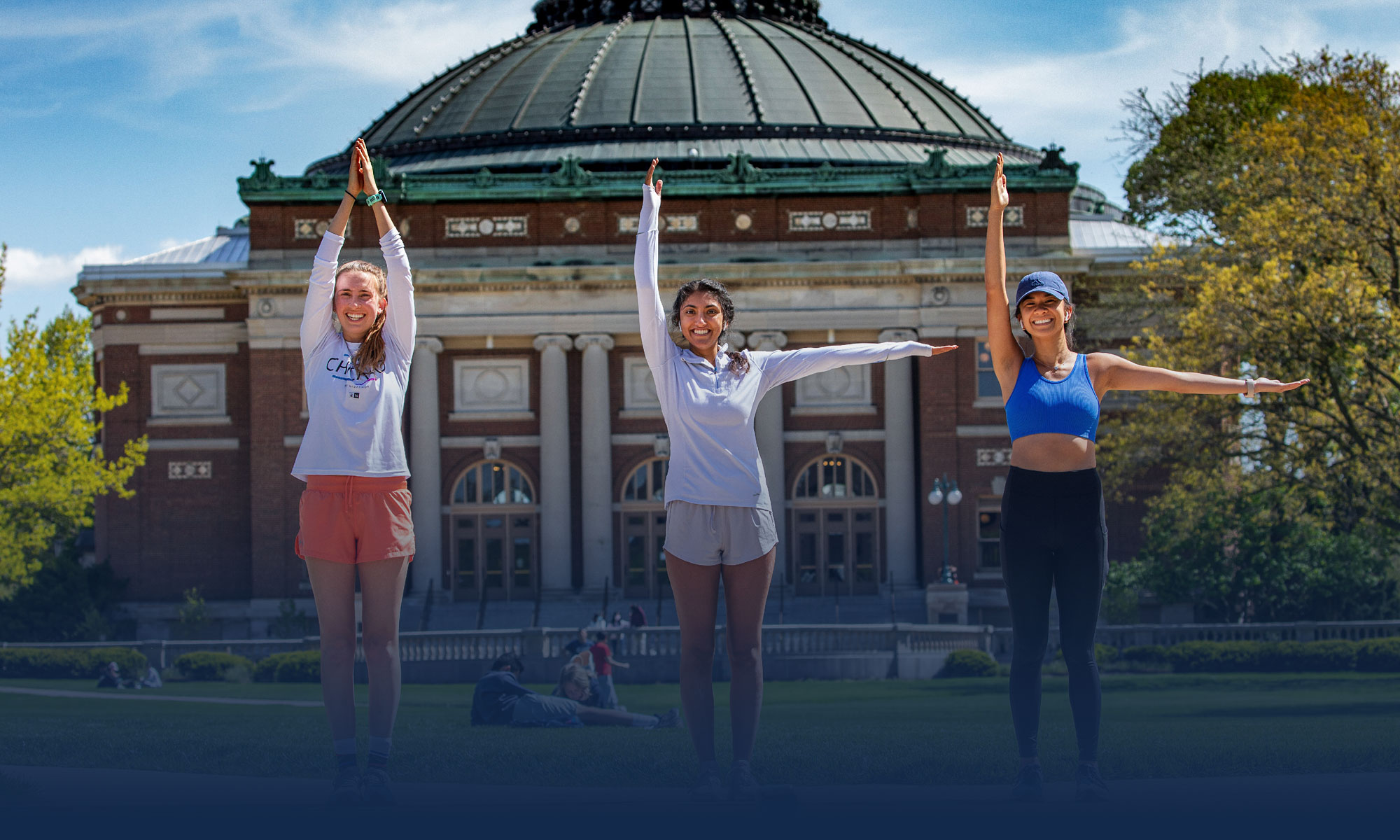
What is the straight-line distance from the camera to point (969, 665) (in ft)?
108

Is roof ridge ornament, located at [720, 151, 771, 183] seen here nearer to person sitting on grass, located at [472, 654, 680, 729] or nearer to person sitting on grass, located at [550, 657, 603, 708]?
person sitting on grass, located at [550, 657, 603, 708]

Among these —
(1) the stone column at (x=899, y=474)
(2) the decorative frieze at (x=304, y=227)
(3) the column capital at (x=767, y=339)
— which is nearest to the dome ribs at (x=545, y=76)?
(2) the decorative frieze at (x=304, y=227)

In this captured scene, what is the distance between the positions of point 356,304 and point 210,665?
87.1ft

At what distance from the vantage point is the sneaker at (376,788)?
8.15 m

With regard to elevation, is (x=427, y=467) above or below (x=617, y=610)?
above

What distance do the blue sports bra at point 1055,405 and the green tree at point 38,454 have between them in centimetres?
3530

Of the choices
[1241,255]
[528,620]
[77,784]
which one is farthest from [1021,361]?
[528,620]

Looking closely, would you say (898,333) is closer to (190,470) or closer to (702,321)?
(190,470)

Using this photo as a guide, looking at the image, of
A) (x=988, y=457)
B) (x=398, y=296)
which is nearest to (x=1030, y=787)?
(x=398, y=296)

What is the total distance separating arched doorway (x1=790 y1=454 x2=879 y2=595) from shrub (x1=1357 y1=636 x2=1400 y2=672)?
20.2 m

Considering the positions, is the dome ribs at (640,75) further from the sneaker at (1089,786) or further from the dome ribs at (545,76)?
the sneaker at (1089,786)

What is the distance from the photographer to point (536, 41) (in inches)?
2682

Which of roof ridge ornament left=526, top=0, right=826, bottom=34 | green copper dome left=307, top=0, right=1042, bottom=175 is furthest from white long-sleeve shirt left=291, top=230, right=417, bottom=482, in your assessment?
roof ridge ornament left=526, top=0, right=826, bottom=34

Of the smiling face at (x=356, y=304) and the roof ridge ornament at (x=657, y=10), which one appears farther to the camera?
the roof ridge ornament at (x=657, y=10)
